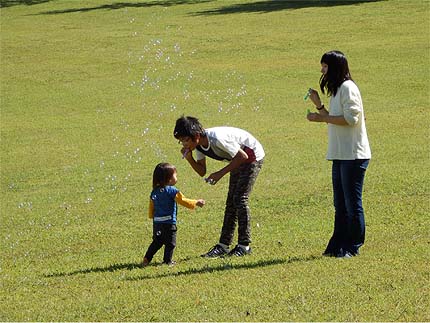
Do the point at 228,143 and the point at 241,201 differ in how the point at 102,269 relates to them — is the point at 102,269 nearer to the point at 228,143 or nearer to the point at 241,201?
the point at 241,201

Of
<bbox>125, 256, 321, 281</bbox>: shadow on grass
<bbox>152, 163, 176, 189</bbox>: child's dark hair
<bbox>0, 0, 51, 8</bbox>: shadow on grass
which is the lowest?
<bbox>0, 0, 51, 8</bbox>: shadow on grass

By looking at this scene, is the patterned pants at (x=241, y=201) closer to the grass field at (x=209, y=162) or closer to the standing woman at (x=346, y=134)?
the grass field at (x=209, y=162)

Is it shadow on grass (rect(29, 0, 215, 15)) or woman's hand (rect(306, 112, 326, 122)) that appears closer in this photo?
woman's hand (rect(306, 112, 326, 122))

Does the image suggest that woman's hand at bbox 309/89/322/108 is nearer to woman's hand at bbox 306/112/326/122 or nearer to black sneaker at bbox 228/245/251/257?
woman's hand at bbox 306/112/326/122

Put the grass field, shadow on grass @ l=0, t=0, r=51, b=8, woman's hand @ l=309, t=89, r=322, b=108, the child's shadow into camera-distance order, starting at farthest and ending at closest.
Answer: shadow on grass @ l=0, t=0, r=51, b=8 < the child's shadow < woman's hand @ l=309, t=89, r=322, b=108 < the grass field

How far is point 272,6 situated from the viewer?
41750 millimetres

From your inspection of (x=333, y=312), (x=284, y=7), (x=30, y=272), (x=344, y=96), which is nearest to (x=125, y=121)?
(x=30, y=272)

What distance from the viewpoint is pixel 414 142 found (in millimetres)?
17047

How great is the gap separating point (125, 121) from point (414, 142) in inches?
321

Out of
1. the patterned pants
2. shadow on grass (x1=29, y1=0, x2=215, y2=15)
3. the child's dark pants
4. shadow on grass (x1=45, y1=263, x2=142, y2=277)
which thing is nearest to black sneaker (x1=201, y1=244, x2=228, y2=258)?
the patterned pants

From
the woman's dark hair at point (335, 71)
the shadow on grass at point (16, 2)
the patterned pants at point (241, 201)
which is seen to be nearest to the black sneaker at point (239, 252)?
the patterned pants at point (241, 201)

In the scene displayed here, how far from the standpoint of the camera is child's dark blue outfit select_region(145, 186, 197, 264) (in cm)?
905

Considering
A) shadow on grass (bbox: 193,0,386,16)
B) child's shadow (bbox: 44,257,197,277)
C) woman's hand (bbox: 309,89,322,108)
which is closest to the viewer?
woman's hand (bbox: 309,89,322,108)

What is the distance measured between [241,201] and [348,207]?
1123mm
